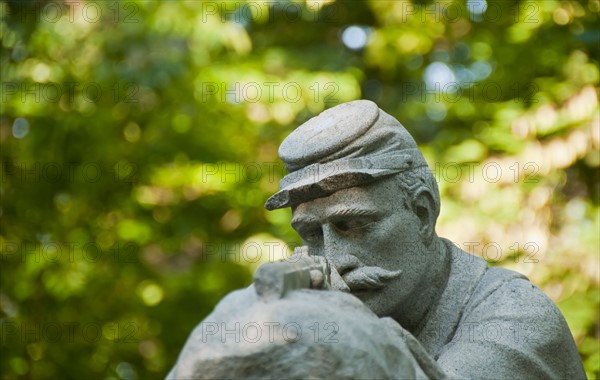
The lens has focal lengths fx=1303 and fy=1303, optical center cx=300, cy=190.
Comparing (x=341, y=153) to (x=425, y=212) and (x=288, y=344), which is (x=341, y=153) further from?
(x=288, y=344)

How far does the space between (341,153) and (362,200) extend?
0.63ft

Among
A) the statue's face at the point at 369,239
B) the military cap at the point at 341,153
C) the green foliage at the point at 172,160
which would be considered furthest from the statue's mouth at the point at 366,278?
the green foliage at the point at 172,160

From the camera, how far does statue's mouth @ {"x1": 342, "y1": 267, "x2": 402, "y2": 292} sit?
15.9 feet

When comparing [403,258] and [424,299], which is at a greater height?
[403,258]

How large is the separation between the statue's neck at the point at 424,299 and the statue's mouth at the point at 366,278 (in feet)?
0.58

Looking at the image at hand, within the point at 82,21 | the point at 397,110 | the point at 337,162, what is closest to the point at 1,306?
the point at 82,21

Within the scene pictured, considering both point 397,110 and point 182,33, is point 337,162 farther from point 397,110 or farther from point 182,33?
point 397,110

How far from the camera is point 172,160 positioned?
10.4 meters

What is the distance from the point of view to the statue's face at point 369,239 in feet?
15.8

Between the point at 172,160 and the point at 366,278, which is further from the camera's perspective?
the point at 172,160

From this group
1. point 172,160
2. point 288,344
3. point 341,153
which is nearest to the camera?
point 288,344

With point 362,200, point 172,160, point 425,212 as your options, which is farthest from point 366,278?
point 172,160

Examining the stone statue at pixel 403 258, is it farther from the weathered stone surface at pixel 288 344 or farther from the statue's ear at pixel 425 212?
the weathered stone surface at pixel 288 344

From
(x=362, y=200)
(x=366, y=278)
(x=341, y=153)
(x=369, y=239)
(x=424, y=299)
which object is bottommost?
(x=424, y=299)
